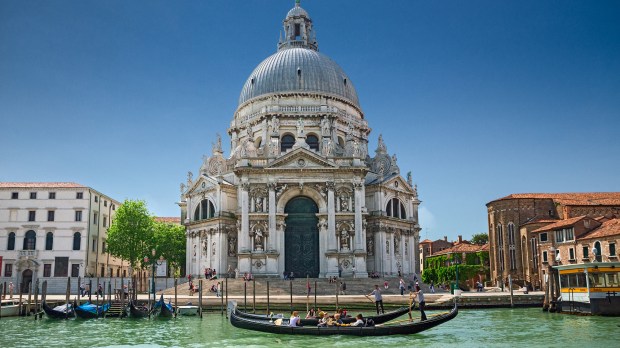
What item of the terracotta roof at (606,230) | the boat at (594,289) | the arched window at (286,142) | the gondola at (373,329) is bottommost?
the gondola at (373,329)

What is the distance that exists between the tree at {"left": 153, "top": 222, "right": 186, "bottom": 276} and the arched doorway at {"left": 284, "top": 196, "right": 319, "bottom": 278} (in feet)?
50.9

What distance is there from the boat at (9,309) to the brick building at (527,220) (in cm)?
3587

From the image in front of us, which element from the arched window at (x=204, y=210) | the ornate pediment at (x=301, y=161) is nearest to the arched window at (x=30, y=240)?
the arched window at (x=204, y=210)

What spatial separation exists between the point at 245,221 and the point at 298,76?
14.4 metres

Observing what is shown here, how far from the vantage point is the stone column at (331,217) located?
1615 inches

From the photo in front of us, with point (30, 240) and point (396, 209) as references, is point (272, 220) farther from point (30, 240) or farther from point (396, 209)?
point (30, 240)

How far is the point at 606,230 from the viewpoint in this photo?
4012cm

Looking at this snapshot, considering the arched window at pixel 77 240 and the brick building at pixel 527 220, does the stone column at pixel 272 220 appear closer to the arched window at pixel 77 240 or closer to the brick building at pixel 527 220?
the arched window at pixel 77 240

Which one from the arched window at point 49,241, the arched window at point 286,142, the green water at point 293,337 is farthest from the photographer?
the arched window at point 286,142

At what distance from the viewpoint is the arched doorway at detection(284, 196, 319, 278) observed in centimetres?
4184

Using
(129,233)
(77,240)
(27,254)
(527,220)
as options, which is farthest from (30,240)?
(527,220)

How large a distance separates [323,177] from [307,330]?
21.6 metres

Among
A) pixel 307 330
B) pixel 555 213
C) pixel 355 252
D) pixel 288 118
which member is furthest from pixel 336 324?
Answer: pixel 555 213

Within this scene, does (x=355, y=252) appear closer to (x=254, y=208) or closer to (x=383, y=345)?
(x=254, y=208)
